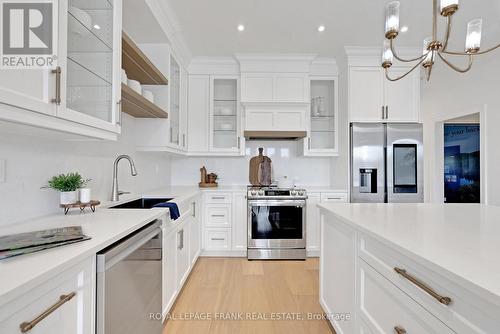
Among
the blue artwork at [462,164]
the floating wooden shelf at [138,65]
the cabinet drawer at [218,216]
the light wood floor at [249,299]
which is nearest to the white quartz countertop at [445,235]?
the light wood floor at [249,299]

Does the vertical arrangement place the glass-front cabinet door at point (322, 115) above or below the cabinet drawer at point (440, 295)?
above

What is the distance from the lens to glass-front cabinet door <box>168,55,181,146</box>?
2857 mm

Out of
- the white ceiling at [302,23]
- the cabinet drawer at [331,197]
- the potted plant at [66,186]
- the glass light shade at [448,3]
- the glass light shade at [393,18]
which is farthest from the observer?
A: the cabinet drawer at [331,197]

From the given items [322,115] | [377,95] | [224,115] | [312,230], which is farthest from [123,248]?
[377,95]

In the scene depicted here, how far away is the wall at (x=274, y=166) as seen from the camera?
12.9ft

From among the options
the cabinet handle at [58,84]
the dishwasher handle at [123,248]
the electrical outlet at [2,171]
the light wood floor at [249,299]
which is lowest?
the light wood floor at [249,299]

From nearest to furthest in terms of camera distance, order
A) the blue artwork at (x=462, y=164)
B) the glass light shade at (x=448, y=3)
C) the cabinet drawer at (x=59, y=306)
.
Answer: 1. the cabinet drawer at (x=59, y=306)
2. the glass light shade at (x=448, y=3)
3. the blue artwork at (x=462, y=164)

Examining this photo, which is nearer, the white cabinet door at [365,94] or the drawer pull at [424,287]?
the drawer pull at [424,287]

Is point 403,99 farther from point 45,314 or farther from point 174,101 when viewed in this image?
point 45,314

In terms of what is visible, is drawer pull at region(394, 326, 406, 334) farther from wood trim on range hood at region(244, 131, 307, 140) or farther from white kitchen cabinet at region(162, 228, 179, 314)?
wood trim on range hood at region(244, 131, 307, 140)

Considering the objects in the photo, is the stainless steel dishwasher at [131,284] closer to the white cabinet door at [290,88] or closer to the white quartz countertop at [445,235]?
the white quartz countertop at [445,235]

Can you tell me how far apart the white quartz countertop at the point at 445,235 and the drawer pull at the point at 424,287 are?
10 centimetres

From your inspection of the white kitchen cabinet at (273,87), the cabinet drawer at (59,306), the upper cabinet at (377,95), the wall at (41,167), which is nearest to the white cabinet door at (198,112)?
the white kitchen cabinet at (273,87)

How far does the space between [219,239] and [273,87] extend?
2.15 m
